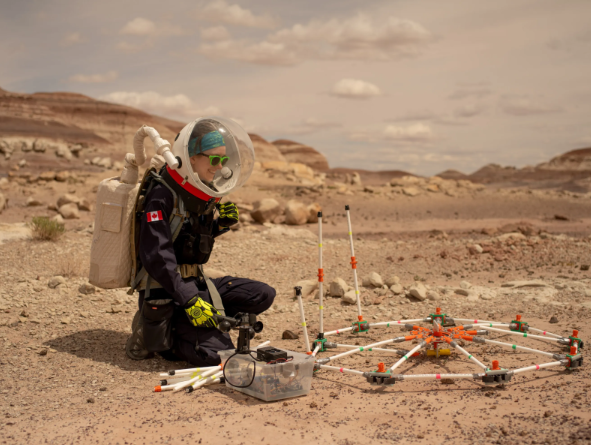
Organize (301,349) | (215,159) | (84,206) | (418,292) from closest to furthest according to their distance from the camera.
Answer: (215,159) < (301,349) < (418,292) < (84,206)

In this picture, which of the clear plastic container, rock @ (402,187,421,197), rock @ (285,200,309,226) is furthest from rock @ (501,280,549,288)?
rock @ (402,187,421,197)

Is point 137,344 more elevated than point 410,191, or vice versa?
point 410,191

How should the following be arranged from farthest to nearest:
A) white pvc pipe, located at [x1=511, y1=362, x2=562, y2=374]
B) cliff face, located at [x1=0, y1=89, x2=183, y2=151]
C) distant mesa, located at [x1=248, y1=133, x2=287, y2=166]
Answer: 1. distant mesa, located at [x1=248, y1=133, x2=287, y2=166]
2. cliff face, located at [x1=0, y1=89, x2=183, y2=151]
3. white pvc pipe, located at [x1=511, y1=362, x2=562, y2=374]

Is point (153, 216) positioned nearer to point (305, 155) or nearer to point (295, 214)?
point (295, 214)

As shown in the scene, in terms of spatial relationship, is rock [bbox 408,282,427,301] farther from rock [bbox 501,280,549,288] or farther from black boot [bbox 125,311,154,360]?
black boot [bbox 125,311,154,360]

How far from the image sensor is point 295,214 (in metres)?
15.6

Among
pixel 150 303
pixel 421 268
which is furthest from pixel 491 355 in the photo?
pixel 421 268

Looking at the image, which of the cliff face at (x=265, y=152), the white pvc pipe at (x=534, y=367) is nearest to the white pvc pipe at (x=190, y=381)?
the white pvc pipe at (x=534, y=367)

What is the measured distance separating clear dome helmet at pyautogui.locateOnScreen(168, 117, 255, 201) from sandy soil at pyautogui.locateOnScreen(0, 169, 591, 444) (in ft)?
5.24

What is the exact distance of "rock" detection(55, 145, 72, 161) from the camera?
113 ft

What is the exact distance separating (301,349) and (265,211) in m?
10.1

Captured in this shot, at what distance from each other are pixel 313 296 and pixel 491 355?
9.82ft

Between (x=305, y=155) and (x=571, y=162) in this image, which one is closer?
(x=571, y=162)

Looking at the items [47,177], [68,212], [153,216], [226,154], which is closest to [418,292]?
[226,154]
